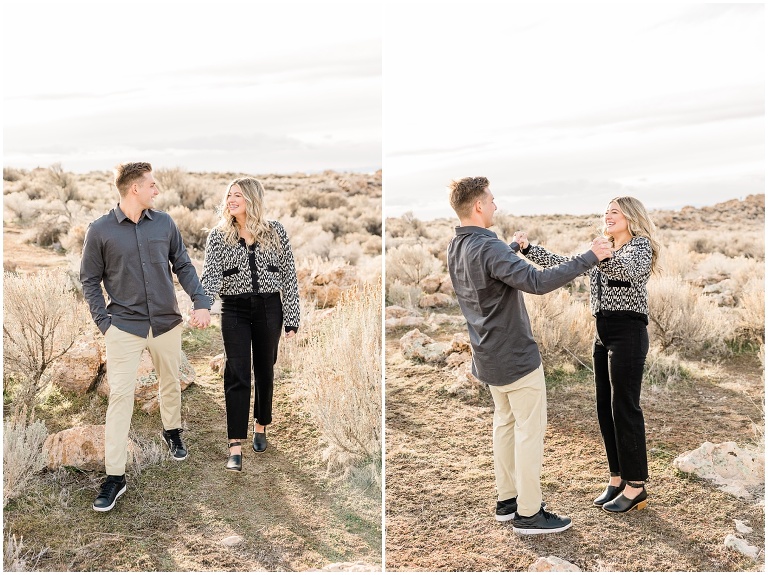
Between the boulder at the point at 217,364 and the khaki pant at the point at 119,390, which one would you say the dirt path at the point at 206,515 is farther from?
the boulder at the point at 217,364

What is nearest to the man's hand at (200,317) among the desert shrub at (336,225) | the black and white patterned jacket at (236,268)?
the black and white patterned jacket at (236,268)

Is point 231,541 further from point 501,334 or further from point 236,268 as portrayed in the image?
point 501,334

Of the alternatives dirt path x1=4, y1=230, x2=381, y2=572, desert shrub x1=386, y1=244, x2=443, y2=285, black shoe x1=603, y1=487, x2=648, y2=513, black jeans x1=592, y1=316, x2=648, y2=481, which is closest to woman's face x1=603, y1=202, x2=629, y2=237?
black jeans x1=592, y1=316, x2=648, y2=481

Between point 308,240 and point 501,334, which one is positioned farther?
point 308,240

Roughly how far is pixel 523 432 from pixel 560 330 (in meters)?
2.96

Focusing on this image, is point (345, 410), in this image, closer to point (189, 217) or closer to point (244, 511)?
point (244, 511)

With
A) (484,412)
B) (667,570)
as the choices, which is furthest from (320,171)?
(667,570)

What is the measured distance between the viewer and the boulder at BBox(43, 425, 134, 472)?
4.01 meters

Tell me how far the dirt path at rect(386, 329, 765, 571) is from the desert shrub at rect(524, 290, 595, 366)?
466 mm

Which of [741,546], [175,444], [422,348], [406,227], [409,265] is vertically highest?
[406,227]

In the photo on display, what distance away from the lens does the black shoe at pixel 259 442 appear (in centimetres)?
439

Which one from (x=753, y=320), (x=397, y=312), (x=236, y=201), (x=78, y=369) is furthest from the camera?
(x=397, y=312)

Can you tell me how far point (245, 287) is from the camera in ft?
13.2

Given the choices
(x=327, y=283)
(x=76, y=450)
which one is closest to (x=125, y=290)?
(x=76, y=450)
